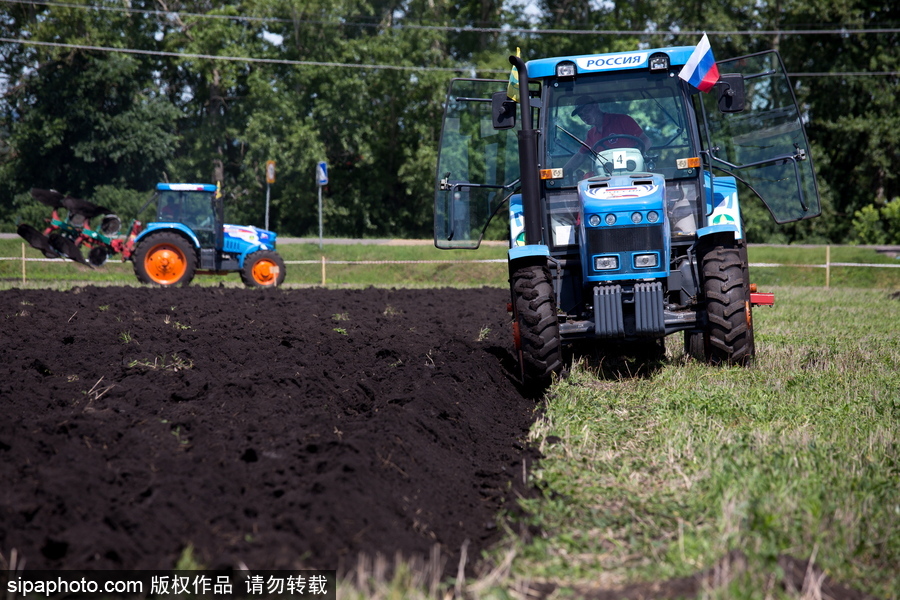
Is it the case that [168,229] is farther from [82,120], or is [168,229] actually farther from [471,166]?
[82,120]

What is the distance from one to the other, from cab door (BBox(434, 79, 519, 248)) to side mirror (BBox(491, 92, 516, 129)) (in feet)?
2.44

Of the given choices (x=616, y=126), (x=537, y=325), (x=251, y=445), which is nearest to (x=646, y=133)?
(x=616, y=126)

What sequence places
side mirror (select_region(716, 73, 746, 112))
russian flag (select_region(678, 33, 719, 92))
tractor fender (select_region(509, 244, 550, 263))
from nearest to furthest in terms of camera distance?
tractor fender (select_region(509, 244, 550, 263)) → side mirror (select_region(716, 73, 746, 112)) → russian flag (select_region(678, 33, 719, 92))

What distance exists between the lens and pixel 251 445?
4.44 m

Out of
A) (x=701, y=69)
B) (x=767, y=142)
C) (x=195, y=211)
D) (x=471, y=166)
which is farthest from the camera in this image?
(x=195, y=211)

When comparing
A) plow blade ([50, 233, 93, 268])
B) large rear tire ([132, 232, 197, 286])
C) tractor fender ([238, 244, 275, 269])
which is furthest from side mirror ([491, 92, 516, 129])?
plow blade ([50, 233, 93, 268])

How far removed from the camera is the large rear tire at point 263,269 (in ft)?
58.9

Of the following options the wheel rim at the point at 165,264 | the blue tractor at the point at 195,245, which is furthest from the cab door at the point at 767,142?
the wheel rim at the point at 165,264

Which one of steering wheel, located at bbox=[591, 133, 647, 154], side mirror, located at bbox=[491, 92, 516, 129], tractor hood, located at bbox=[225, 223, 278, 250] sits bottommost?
steering wheel, located at bbox=[591, 133, 647, 154]

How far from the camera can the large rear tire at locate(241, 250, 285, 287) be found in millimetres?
17953

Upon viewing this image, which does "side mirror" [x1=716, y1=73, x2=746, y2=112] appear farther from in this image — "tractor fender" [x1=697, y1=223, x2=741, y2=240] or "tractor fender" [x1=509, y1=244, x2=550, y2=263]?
"tractor fender" [x1=509, y1=244, x2=550, y2=263]

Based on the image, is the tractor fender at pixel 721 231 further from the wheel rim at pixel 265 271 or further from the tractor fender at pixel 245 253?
the tractor fender at pixel 245 253

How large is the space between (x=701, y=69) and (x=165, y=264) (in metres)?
12.7

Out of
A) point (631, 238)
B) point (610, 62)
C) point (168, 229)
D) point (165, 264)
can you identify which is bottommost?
point (631, 238)
